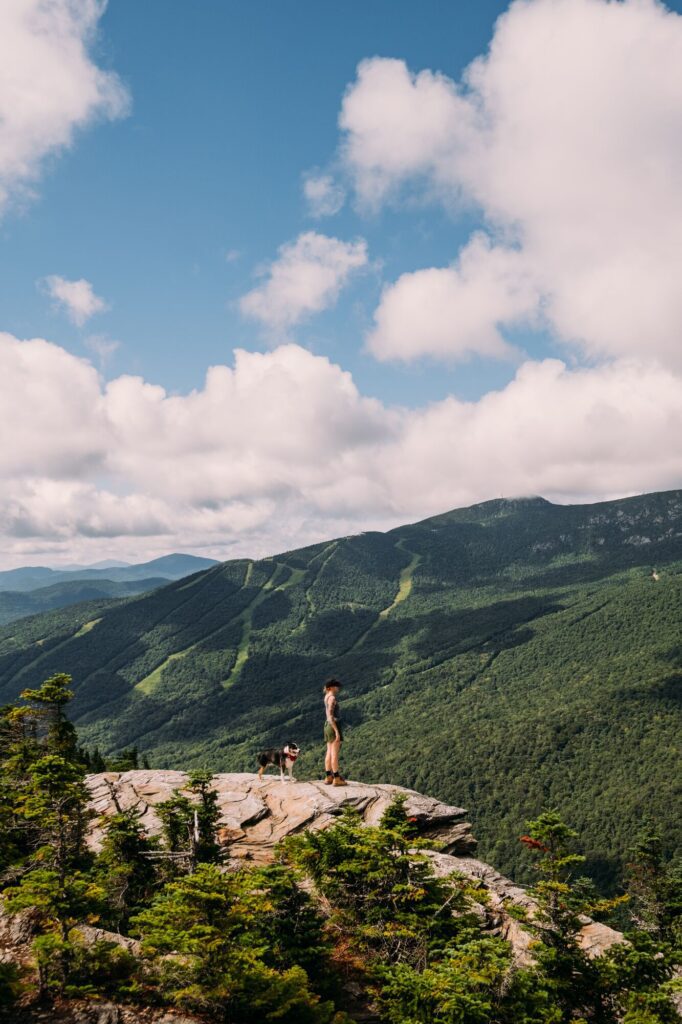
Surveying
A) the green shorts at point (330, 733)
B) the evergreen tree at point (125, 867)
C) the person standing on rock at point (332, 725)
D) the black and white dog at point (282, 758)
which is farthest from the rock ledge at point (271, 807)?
the evergreen tree at point (125, 867)

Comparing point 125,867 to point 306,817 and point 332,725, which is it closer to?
point 306,817

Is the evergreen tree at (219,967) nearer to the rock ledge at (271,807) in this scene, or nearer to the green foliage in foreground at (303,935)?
the green foliage in foreground at (303,935)

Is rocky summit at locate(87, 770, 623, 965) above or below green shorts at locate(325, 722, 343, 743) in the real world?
below

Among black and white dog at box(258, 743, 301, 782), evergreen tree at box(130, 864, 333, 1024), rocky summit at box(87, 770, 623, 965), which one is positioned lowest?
rocky summit at box(87, 770, 623, 965)

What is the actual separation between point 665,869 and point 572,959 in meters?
36.8

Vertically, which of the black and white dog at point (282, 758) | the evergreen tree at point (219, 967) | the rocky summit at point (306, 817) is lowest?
the rocky summit at point (306, 817)

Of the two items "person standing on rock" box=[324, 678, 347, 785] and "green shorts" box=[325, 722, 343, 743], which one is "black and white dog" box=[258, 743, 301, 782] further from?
"green shorts" box=[325, 722, 343, 743]

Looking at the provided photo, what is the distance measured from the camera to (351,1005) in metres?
14.0

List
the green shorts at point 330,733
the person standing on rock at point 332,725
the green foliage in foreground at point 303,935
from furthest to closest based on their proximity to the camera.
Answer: the green shorts at point 330,733 < the person standing on rock at point 332,725 < the green foliage in foreground at point 303,935

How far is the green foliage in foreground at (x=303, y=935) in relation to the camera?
1118 cm

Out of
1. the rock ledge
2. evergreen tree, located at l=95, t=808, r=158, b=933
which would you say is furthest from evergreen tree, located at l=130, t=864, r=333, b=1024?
the rock ledge

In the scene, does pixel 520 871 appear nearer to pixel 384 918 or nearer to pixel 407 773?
pixel 407 773

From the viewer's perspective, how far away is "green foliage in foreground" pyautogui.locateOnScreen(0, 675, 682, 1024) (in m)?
11.2

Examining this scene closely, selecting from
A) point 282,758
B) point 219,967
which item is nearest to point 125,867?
point 219,967
